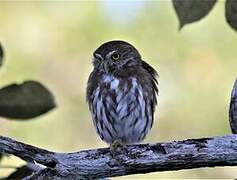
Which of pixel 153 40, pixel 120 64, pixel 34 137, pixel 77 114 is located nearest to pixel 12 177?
pixel 120 64

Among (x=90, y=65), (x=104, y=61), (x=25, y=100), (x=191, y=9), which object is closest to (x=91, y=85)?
(x=104, y=61)

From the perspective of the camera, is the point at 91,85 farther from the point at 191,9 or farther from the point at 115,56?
the point at 191,9

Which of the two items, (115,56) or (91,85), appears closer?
(91,85)

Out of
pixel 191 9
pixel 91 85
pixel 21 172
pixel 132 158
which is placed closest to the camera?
pixel 132 158

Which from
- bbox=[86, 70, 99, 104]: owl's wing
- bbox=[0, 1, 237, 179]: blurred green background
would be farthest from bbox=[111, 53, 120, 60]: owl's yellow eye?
bbox=[0, 1, 237, 179]: blurred green background

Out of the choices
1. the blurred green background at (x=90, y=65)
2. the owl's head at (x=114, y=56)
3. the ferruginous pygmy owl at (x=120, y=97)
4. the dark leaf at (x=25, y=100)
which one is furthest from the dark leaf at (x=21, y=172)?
the blurred green background at (x=90, y=65)

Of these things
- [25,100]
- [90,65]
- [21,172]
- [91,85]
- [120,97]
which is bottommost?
[21,172]

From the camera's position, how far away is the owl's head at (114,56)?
375 cm

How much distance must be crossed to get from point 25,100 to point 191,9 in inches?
29.3

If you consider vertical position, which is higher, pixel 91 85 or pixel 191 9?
pixel 91 85

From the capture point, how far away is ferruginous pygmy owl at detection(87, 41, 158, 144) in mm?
3543

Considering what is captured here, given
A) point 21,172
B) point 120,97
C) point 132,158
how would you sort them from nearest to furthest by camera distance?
1. point 132,158
2. point 21,172
3. point 120,97

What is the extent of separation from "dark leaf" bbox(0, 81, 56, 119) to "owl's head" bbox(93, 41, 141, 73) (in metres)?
0.78

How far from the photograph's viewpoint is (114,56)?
149 inches
